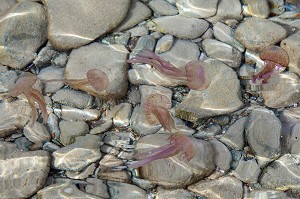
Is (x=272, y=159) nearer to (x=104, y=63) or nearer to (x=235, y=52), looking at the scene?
(x=235, y=52)

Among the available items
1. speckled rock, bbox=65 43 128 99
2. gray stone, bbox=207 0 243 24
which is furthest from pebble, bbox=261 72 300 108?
speckled rock, bbox=65 43 128 99

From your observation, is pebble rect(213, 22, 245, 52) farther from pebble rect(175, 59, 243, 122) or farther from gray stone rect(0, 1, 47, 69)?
gray stone rect(0, 1, 47, 69)

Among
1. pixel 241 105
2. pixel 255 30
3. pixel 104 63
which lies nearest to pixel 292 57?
pixel 255 30

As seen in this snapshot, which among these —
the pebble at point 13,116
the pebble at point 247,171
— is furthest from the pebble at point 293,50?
the pebble at point 13,116

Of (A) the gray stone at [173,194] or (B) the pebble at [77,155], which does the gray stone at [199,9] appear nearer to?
(B) the pebble at [77,155]

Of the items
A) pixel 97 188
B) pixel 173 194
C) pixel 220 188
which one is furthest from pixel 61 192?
pixel 220 188
